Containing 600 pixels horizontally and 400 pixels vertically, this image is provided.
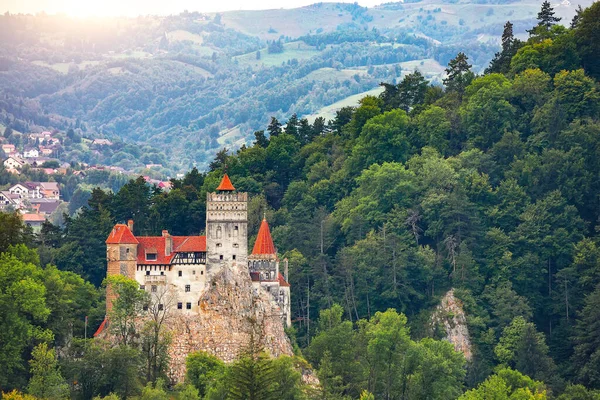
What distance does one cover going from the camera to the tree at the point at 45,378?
83750 millimetres

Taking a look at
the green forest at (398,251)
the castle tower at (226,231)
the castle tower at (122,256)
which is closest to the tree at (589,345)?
the green forest at (398,251)

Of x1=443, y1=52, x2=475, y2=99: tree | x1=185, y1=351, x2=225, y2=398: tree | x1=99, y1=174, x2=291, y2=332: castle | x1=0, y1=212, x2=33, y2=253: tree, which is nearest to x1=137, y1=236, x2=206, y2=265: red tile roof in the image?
x1=99, y1=174, x2=291, y2=332: castle

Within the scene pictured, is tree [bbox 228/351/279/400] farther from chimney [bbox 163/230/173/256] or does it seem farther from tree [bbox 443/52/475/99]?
tree [bbox 443/52/475/99]

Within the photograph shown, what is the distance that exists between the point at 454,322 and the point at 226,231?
66.2 ft

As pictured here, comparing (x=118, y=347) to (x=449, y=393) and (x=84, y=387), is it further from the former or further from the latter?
(x=449, y=393)

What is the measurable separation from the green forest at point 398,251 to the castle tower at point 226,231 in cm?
640

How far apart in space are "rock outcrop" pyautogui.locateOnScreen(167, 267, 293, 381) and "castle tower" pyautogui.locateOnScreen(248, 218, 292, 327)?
145 centimetres

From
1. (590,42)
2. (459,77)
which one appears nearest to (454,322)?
(590,42)

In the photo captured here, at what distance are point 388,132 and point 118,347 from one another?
3974 cm

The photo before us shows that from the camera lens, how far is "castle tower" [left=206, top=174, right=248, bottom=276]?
94438 millimetres

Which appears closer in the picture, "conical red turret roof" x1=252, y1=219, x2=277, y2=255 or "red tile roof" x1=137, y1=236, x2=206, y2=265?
"red tile roof" x1=137, y1=236, x2=206, y2=265

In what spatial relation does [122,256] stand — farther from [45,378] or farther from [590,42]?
[590,42]

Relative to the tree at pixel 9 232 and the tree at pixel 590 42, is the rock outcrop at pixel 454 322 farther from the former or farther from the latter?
the tree at pixel 590 42

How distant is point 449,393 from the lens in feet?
303
